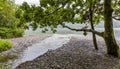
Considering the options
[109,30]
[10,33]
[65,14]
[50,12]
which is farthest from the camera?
[10,33]

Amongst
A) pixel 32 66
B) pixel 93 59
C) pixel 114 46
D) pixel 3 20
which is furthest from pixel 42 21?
pixel 3 20

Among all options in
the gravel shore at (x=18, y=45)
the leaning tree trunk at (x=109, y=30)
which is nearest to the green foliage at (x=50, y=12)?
the leaning tree trunk at (x=109, y=30)

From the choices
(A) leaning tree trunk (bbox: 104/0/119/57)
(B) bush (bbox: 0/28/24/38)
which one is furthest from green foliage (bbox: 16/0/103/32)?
(B) bush (bbox: 0/28/24/38)

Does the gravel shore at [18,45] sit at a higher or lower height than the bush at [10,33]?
lower

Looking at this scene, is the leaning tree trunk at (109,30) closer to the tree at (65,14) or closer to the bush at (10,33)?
the tree at (65,14)

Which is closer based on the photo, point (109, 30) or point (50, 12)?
point (50, 12)

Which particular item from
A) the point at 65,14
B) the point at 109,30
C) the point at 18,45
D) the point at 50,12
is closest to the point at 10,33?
the point at 18,45

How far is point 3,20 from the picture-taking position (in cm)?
3325

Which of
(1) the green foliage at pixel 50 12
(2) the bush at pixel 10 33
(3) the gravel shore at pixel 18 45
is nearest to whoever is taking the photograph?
(1) the green foliage at pixel 50 12

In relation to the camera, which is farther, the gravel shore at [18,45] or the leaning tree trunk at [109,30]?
the gravel shore at [18,45]

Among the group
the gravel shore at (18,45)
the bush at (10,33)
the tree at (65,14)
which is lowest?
the gravel shore at (18,45)

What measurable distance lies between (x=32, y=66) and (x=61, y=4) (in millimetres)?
3785

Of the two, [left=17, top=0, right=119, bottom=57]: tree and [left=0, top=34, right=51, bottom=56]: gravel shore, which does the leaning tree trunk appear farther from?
[left=0, top=34, right=51, bottom=56]: gravel shore

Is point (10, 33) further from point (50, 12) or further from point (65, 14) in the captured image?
point (50, 12)
